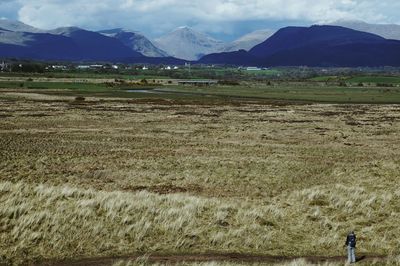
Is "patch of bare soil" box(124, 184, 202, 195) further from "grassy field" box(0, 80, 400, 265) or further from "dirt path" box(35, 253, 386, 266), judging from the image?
"dirt path" box(35, 253, 386, 266)

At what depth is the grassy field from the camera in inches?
719

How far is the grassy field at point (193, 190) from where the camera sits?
18266 mm

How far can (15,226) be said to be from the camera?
17906 mm

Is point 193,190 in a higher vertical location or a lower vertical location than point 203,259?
lower

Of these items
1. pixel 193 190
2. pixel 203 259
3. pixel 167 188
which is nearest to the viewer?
pixel 203 259

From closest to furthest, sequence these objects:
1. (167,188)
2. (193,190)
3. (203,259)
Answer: (203,259) → (193,190) → (167,188)

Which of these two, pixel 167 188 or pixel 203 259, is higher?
pixel 203 259

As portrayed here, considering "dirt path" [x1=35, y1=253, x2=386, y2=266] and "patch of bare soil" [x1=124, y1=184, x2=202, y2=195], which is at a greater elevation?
"dirt path" [x1=35, y1=253, x2=386, y2=266]

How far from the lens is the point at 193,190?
28.6m

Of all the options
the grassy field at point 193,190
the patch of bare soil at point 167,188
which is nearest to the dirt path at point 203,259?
the grassy field at point 193,190

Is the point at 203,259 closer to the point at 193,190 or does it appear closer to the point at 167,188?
the point at 193,190

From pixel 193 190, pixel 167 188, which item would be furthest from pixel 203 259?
pixel 167 188

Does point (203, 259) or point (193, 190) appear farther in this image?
point (193, 190)

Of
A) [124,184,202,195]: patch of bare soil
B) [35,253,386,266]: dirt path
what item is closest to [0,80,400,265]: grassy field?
[124,184,202,195]: patch of bare soil
